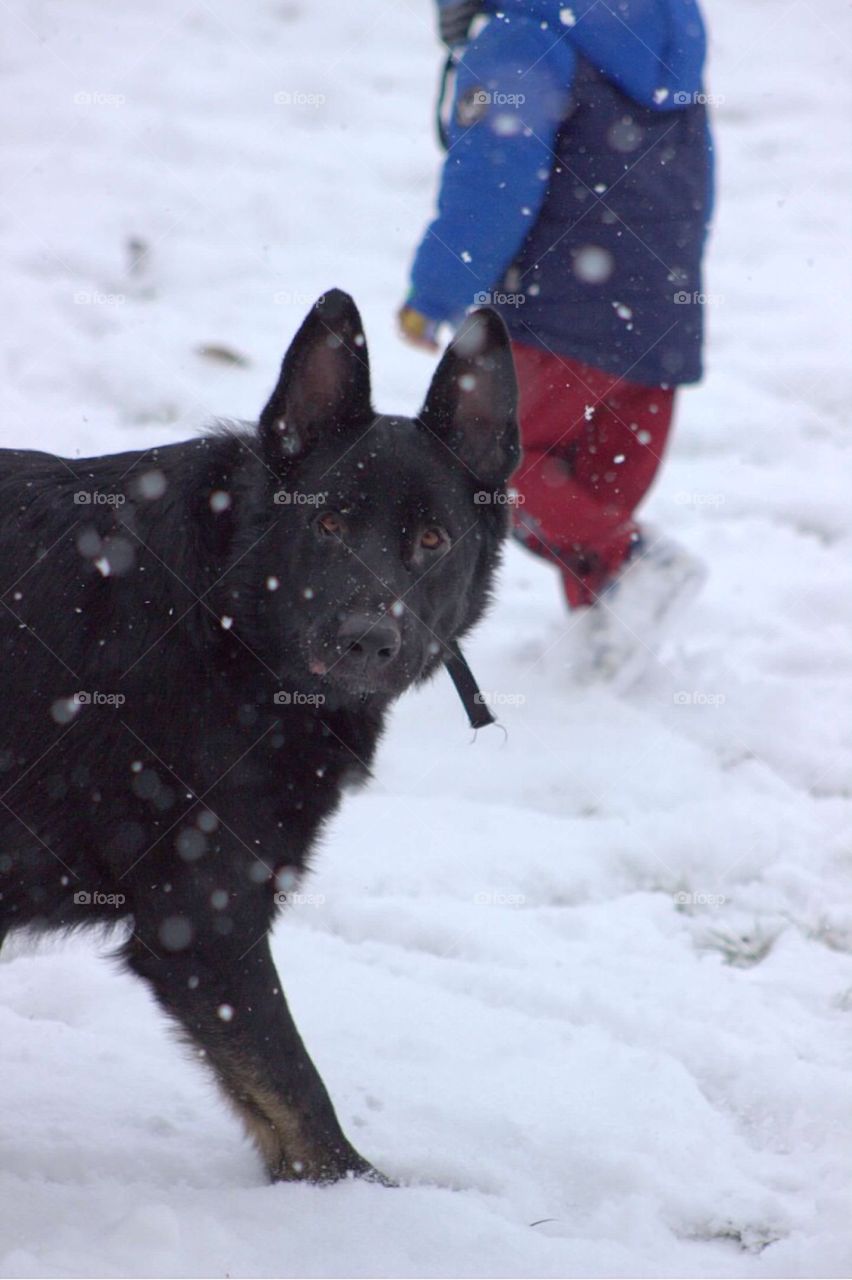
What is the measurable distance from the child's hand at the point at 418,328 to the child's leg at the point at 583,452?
0.32 meters

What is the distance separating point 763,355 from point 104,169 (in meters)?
4.59

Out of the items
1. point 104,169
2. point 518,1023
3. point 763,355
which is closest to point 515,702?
point 518,1023

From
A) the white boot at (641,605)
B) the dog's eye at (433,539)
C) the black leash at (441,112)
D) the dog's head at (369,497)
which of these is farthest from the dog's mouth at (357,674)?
the black leash at (441,112)

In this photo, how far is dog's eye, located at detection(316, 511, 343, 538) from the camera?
268cm

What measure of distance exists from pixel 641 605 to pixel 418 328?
Result: 147 cm

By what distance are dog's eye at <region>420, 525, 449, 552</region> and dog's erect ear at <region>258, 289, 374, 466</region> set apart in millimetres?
293

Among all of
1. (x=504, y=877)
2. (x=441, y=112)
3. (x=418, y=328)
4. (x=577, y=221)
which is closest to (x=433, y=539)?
(x=504, y=877)

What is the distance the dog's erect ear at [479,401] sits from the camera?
2742 mm

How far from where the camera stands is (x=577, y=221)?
4.35 meters

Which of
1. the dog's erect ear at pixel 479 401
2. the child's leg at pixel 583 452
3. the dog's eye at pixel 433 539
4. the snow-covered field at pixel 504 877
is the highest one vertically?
Result: the dog's erect ear at pixel 479 401

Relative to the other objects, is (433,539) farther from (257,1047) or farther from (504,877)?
(504,877)

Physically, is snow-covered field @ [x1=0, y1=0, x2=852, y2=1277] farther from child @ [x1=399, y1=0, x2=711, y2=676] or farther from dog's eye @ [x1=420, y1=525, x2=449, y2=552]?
dog's eye @ [x1=420, y1=525, x2=449, y2=552]

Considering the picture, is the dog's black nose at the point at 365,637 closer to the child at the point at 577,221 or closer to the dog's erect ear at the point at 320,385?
the dog's erect ear at the point at 320,385

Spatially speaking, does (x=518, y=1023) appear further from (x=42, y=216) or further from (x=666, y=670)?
(x=42, y=216)
